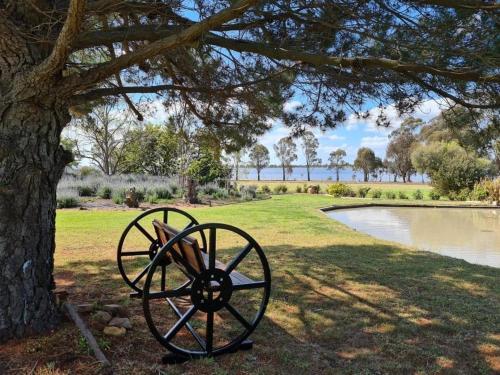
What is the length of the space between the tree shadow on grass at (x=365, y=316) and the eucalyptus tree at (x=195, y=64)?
1.12m

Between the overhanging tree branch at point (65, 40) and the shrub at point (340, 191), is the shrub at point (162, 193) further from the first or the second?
the overhanging tree branch at point (65, 40)

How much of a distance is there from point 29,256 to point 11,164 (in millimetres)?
674

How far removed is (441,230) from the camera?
1241cm

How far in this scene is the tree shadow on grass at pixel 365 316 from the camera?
3.10m

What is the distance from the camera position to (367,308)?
4.33m

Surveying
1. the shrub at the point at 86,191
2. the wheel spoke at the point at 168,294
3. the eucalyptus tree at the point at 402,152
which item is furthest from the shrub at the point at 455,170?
the eucalyptus tree at the point at 402,152

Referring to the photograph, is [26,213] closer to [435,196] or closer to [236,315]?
[236,315]

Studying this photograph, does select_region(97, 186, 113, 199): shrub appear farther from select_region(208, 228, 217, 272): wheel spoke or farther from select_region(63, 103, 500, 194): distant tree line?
select_region(208, 228, 217, 272): wheel spoke

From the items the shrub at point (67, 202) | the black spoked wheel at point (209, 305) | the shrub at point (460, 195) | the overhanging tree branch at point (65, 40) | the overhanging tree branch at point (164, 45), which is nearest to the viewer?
the overhanging tree branch at point (65, 40)

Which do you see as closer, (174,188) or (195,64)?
(195,64)

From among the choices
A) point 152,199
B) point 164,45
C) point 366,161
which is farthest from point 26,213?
point 366,161

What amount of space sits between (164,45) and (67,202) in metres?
13.6

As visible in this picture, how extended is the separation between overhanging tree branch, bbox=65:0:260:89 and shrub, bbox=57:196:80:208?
13.0m

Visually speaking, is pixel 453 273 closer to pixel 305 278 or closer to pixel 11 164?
pixel 305 278
